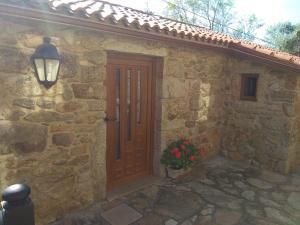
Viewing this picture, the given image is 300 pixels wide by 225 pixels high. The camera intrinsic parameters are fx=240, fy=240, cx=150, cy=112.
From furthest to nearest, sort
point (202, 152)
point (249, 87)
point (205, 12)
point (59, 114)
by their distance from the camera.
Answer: point (205, 12) → point (249, 87) → point (202, 152) → point (59, 114)

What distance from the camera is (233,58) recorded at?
534 cm

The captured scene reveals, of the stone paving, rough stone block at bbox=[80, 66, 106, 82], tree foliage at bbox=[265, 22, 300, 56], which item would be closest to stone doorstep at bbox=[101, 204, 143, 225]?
the stone paving

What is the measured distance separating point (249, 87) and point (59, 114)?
4041 millimetres

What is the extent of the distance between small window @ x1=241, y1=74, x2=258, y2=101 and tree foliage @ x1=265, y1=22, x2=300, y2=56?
10.2 meters

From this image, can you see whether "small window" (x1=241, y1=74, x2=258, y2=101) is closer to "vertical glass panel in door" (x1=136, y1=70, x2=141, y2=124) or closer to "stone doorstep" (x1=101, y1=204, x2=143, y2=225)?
"vertical glass panel in door" (x1=136, y1=70, x2=141, y2=124)

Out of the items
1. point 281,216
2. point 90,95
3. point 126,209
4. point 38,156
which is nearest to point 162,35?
point 90,95

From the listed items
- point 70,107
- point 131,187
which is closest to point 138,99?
point 70,107

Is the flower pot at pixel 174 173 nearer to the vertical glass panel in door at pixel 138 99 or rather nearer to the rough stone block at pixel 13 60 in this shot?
the vertical glass panel in door at pixel 138 99

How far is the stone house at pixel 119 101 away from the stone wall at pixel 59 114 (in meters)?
0.01

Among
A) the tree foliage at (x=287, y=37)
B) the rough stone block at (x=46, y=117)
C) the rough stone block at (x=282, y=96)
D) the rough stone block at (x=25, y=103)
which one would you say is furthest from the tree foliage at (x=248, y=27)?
the rough stone block at (x=25, y=103)

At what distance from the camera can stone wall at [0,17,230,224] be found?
2.60 m

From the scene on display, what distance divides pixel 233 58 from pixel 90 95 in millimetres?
3530

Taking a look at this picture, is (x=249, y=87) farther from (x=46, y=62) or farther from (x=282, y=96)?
(x=46, y=62)

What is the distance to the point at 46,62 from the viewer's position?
261 cm
